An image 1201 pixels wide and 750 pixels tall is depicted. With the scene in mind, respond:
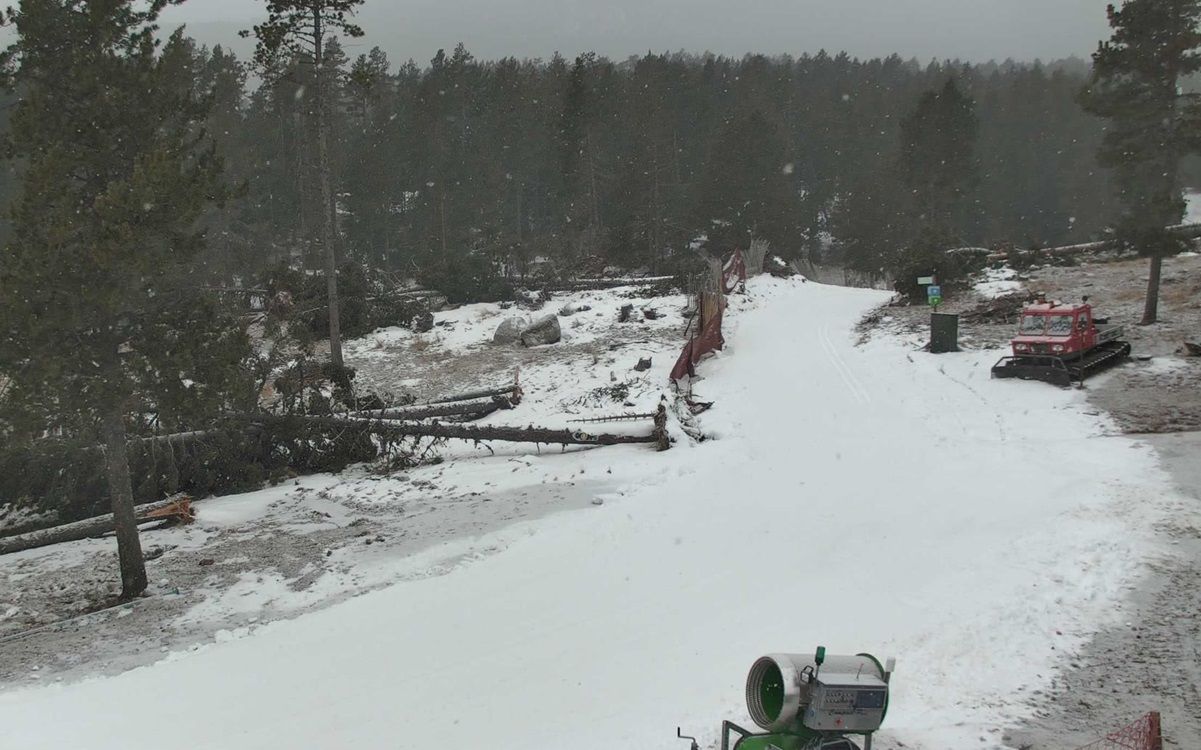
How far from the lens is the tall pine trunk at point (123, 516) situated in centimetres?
990

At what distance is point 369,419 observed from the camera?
601 inches

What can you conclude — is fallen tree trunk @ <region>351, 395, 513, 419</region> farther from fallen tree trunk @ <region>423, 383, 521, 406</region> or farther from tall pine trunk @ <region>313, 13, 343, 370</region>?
tall pine trunk @ <region>313, 13, 343, 370</region>

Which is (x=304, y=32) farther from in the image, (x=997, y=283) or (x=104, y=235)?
(x=997, y=283)

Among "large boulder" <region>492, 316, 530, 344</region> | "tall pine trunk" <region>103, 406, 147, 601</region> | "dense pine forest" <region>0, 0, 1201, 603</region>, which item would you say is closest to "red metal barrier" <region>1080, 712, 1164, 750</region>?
"dense pine forest" <region>0, 0, 1201, 603</region>

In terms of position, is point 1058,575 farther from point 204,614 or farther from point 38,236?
point 38,236

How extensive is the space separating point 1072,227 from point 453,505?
57.0 metres

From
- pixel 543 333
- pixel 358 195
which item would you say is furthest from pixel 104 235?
pixel 358 195

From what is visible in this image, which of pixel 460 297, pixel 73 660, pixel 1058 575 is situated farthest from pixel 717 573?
pixel 460 297

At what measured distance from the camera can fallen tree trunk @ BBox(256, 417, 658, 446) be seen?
583 inches

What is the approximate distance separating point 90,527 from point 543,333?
576 inches

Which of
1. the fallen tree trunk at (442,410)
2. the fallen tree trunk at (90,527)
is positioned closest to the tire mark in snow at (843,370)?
the fallen tree trunk at (442,410)

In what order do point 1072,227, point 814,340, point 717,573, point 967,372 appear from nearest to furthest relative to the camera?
point 717,573 → point 967,372 → point 814,340 → point 1072,227

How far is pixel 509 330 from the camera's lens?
2531cm

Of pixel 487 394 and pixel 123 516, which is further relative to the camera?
pixel 487 394
